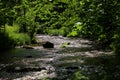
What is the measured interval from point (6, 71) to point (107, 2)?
37.5ft

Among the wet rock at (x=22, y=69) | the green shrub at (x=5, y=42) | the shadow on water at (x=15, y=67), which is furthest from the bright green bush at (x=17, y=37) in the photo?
the wet rock at (x=22, y=69)

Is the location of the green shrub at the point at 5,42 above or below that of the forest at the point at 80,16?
below

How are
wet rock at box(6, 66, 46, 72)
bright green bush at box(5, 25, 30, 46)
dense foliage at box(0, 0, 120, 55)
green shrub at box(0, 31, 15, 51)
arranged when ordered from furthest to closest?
bright green bush at box(5, 25, 30, 46) < green shrub at box(0, 31, 15, 51) < wet rock at box(6, 66, 46, 72) < dense foliage at box(0, 0, 120, 55)

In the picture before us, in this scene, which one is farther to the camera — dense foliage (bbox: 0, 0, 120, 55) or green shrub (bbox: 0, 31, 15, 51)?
green shrub (bbox: 0, 31, 15, 51)

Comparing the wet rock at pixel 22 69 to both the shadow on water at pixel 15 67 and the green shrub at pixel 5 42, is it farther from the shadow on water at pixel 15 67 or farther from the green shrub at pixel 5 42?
the green shrub at pixel 5 42

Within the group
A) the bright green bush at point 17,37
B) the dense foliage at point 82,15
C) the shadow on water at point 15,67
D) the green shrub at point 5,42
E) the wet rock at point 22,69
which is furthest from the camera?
the bright green bush at point 17,37

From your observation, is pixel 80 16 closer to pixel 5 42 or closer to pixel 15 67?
pixel 15 67

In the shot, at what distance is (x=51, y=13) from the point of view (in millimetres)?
4680

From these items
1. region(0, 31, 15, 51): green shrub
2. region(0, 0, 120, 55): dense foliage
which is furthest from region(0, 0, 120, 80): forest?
region(0, 31, 15, 51): green shrub

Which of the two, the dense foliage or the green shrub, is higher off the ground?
the dense foliage

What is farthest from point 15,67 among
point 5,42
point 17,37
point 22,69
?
point 17,37

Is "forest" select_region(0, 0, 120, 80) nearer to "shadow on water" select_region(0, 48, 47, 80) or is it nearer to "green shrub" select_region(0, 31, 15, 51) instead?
"shadow on water" select_region(0, 48, 47, 80)

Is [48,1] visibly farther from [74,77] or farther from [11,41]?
[11,41]

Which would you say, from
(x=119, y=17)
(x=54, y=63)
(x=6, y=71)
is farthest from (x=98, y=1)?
(x=54, y=63)
